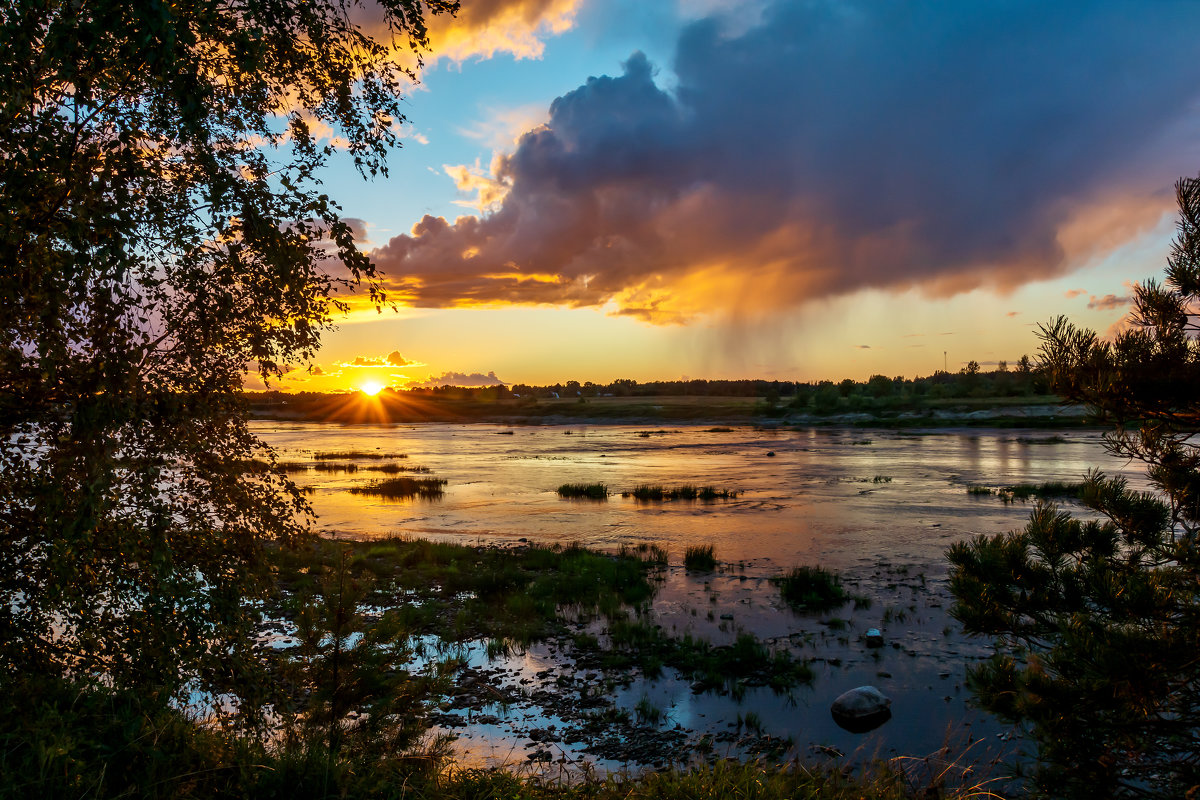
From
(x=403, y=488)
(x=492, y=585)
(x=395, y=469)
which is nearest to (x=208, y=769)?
(x=492, y=585)

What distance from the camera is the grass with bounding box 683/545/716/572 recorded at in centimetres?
1920

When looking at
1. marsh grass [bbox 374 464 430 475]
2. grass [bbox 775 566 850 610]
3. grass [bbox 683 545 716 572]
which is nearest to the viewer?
grass [bbox 775 566 850 610]

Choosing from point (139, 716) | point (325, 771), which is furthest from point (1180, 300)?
point (139, 716)

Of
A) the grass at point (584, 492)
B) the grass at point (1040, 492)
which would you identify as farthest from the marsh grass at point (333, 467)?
the grass at point (1040, 492)

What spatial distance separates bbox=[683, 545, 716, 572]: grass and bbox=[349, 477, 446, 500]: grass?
19046 millimetres

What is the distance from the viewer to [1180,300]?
17.5 ft

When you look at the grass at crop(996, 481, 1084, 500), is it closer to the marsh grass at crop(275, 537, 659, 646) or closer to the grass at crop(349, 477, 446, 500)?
the marsh grass at crop(275, 537, 659, 646)

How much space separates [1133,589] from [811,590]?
37.6ft

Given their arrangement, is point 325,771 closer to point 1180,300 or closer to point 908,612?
point 1180,300

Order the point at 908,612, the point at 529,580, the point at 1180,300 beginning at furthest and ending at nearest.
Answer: the point at 529,580 < the point at 908,612 < the point at 1180,300

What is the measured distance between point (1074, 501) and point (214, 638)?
3467 centimetres

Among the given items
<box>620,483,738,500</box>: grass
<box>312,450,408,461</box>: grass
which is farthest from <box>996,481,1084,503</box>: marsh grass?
<box>312,450,408,461</box>: grass

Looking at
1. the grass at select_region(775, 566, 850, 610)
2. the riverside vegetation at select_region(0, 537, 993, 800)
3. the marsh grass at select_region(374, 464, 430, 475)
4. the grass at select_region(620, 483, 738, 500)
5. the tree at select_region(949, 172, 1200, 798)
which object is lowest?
the marsh grass at select_region(374, 464, 430, 475)

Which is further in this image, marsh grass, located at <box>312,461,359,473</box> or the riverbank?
the riverbank
